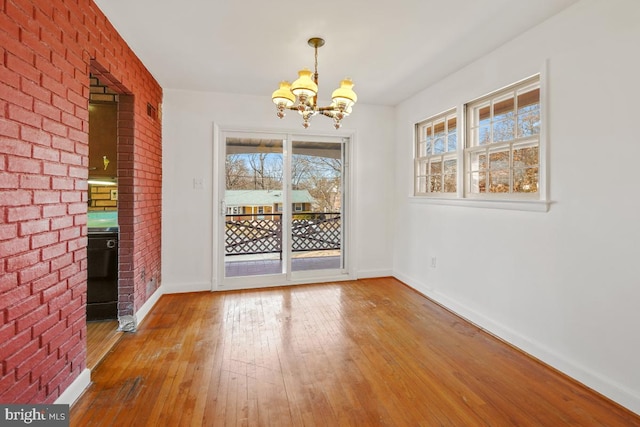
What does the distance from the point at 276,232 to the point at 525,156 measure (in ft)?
10.8

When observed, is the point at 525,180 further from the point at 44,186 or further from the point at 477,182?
the point at 44,186

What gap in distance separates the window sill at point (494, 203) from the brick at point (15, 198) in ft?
10.2

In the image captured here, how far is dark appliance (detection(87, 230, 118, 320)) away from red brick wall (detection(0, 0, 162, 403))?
109 cm

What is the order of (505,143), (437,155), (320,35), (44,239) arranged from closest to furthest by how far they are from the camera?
(44,239) → (320,35) → (505,143) → (437,155)

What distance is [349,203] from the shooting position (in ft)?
14.9

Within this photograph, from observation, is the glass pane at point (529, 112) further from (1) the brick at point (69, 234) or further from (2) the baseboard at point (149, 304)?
(2) the baseboard at point (149, 304)

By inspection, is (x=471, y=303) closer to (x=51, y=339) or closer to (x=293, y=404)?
(x=293, y=404)

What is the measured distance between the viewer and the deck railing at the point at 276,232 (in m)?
4.46

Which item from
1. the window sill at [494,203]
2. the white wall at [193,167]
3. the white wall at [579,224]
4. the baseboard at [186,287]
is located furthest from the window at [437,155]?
the baseboard at [186,287]

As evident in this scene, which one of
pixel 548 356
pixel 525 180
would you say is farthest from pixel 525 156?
pixel 548 356

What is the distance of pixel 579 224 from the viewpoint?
2.12 m

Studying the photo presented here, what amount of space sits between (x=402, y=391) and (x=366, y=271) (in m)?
2.68

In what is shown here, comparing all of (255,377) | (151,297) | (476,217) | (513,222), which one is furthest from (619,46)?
(151,297)

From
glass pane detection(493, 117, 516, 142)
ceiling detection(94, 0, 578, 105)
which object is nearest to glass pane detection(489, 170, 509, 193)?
glass pane detection(493, 117, 516, 142)
